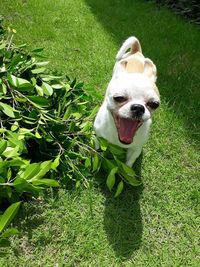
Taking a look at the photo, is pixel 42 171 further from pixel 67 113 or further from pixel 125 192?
pixel 125 192

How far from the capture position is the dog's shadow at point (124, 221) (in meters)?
2.52

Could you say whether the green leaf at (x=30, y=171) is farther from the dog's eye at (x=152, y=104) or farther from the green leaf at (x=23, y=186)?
the dog's eye at (x=152, y=104)

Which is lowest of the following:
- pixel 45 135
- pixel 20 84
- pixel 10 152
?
pixel 45 135

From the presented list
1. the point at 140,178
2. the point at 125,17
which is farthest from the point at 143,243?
the point at 125,17

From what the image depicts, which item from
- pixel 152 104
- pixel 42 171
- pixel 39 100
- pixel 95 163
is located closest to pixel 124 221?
pixel 95 163

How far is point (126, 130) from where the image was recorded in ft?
7.93

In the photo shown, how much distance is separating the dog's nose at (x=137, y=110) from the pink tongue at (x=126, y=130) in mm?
137

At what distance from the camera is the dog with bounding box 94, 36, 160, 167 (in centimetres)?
229

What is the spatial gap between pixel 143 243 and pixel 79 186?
54 cm

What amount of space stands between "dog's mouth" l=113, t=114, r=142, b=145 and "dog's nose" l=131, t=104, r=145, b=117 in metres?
0.13

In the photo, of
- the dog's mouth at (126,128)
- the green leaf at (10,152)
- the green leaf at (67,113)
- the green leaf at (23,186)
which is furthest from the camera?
the green leaf at (67,113)

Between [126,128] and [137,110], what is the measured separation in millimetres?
195

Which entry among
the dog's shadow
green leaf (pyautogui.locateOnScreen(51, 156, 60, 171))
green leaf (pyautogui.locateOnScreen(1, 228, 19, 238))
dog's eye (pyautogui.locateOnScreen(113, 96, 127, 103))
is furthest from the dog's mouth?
green leaf (pyautogui.locateOnScreen(1, 228, 19, 238))

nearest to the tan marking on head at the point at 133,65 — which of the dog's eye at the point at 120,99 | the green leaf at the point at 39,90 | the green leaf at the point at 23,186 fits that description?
the dog's eye at the point at 120,99
